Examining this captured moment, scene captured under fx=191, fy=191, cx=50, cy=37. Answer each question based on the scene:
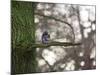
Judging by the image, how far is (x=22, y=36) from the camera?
190 cm

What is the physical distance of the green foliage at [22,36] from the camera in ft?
6.14

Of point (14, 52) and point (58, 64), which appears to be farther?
point (58, 64)

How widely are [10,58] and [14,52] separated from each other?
2.7 inches

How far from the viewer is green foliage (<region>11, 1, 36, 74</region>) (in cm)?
187

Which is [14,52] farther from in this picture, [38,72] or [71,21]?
[71,21]

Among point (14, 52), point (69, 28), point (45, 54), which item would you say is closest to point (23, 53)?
point (14, 52)

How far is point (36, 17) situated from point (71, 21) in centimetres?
38

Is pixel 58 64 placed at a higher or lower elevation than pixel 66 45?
lower

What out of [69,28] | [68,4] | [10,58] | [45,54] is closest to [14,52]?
[10,58]

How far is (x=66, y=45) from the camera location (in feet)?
6.66

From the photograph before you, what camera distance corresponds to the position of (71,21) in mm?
2041
